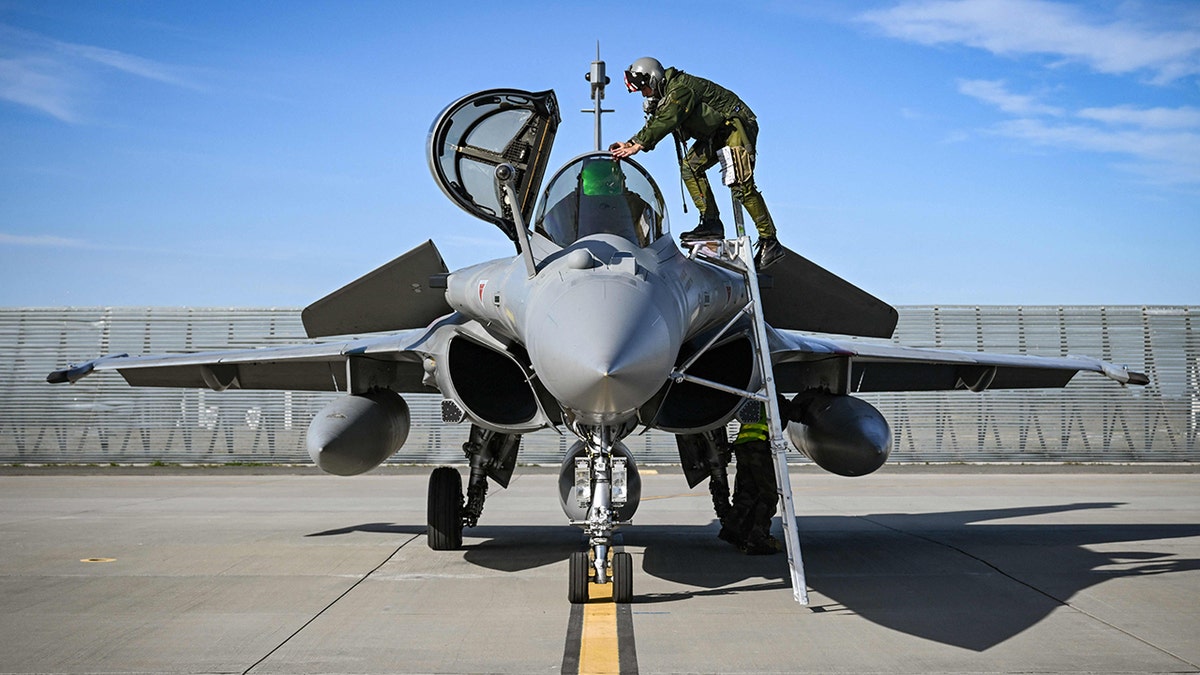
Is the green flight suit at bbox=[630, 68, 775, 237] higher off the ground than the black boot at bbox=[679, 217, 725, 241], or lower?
higher

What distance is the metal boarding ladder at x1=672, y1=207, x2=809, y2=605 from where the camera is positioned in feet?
19.5

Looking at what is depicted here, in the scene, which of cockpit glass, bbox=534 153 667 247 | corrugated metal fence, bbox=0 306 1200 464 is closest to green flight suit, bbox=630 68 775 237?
cockpit glass, bbox=534 153 667 247

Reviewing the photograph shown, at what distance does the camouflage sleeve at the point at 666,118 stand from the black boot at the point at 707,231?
2.62ft

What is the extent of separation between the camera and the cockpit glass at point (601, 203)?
6.90 meters

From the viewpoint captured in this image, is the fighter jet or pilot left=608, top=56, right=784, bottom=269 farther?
pilot left=608, top=56, right=784, bottom=269

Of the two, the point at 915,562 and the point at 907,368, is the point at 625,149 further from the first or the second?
the point at 907,368

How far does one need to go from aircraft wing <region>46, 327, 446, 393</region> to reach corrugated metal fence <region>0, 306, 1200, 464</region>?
11.9 m

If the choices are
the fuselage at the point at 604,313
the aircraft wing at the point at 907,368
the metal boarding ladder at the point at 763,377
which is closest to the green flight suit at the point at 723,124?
the metal boarding ladder at the point at 763,377

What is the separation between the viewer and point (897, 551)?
914 cm

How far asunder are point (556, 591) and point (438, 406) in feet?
54.2

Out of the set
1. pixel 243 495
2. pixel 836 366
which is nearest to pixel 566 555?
pixel 836 366

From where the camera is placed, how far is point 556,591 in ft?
23.5

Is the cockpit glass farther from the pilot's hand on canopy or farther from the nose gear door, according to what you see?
the nose gear door

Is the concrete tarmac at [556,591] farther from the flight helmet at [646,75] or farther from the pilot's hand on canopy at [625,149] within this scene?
the flight helmet at [646,75]
